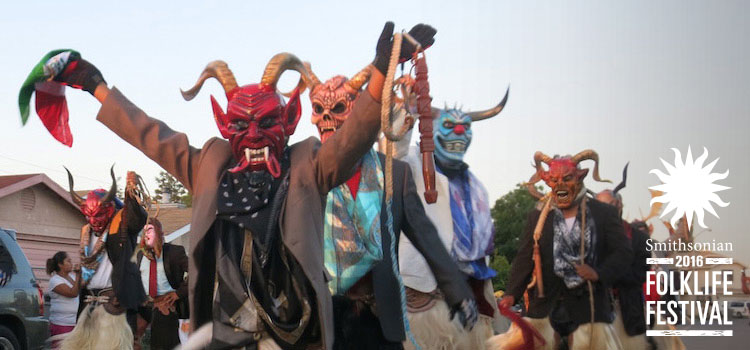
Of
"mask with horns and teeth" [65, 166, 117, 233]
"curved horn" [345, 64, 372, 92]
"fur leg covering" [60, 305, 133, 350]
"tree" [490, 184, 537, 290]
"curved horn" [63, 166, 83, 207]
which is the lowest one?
"fur leg covering" [60, 305, 133, 350]

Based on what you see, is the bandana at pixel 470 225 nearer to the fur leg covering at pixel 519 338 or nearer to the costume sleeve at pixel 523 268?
the costume sleeve at pixel 523 268

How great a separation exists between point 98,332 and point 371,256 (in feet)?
18.2

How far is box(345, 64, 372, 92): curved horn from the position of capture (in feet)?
21.9

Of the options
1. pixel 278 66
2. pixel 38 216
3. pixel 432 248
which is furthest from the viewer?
pixel 38 216

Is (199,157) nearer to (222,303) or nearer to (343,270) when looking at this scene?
(222,303)

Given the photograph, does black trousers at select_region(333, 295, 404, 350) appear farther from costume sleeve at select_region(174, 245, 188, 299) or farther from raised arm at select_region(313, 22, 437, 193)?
costume sleeve at select_region(174, 245, 188, 299)

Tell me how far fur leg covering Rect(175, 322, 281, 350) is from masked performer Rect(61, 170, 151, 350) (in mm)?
5581

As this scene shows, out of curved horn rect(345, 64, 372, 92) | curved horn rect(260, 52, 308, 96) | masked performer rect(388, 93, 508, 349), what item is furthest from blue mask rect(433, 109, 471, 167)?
curved horn rect(260, 52, 308, 96)

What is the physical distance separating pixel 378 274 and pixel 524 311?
12.5 feet

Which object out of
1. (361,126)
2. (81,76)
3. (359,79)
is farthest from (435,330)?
(81,76)

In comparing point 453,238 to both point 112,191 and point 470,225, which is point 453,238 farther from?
point 112,191

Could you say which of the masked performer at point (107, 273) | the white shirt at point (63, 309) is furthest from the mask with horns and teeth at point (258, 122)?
the white shirt at point (63, 309)

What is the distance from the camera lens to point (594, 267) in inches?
355

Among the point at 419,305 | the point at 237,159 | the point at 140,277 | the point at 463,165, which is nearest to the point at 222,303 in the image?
the point at 237,159
